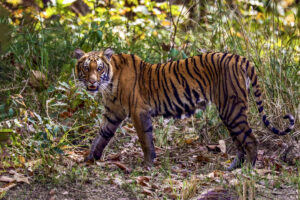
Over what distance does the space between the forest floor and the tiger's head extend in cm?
73

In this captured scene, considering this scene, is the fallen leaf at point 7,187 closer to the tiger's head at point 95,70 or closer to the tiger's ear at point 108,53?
the tiger's head at point 95,70

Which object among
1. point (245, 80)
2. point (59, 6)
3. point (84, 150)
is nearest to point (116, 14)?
point (59, 6)

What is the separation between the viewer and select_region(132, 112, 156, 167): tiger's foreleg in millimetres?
4211

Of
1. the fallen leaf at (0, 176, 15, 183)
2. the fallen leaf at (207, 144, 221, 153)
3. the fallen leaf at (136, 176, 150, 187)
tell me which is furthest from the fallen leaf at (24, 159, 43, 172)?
the fallen leaf at (207, 144, 221, 153)

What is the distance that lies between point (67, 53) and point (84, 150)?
1.81 metres

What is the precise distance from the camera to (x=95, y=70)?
14.0ft

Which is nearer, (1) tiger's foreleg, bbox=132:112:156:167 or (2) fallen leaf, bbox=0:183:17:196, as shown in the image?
(2) fallen leaf, bbox=0:183:17:196

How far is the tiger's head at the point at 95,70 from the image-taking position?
4242 millimetres

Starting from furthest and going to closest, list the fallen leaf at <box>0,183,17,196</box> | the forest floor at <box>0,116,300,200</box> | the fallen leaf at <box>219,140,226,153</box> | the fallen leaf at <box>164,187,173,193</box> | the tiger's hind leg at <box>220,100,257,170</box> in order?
the fallen leaf at <box>219,140,226,153</box>
the tiger's hind leg at <box>220,100,257,170</box>
the fallen leaf at <box>164,187,173,193</box>
the forest floor at <box>0,116,300,200</box>
the fallen leaf at <box>0,183,17,196</box>

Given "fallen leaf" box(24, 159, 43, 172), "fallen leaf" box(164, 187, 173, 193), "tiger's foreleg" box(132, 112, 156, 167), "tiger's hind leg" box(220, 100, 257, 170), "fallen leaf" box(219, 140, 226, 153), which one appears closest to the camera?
"fallen leaf" box(164, 187, 173, 193)

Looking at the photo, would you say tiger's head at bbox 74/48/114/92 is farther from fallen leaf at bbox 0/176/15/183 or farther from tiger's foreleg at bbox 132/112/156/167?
fallen leaf at bbox 0/176/15/183

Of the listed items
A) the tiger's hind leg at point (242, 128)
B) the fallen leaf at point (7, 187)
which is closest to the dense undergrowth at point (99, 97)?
the fallen leaf at point (7, 187)

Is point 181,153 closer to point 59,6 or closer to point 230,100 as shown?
point 230,100

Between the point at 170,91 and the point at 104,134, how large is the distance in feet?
2.64
